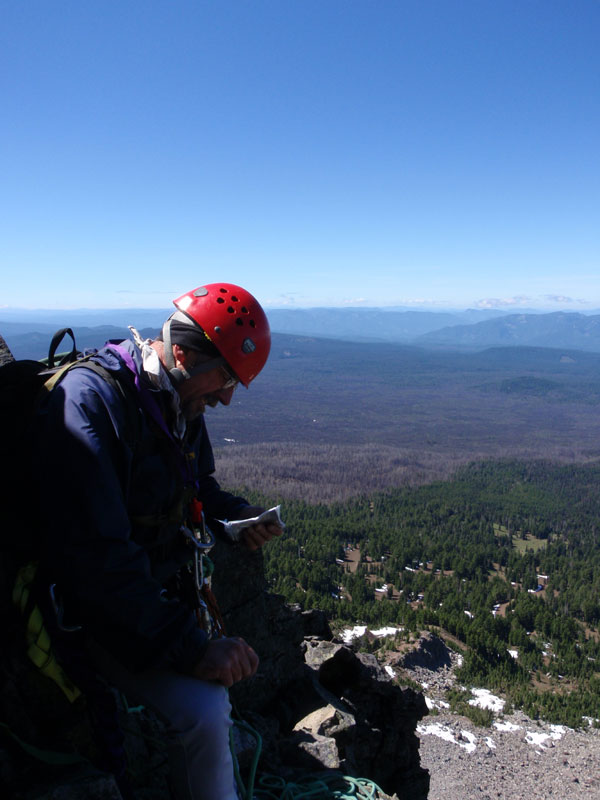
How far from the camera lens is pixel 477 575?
204ft

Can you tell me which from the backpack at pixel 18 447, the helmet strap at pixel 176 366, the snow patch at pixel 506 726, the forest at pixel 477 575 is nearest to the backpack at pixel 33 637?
the backpack at pixel 18 447

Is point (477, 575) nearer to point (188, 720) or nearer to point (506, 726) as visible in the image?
point (506, 726)

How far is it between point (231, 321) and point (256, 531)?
5.65ft

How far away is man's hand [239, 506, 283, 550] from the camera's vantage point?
3.95 m

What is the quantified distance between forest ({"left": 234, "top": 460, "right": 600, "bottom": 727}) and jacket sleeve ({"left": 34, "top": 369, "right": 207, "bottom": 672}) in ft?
49.6

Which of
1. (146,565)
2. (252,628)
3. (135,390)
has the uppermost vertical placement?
(135,390)

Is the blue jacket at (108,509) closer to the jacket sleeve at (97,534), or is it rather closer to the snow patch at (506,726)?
the jacket sleeve at (97,534)

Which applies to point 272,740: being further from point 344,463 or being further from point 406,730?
point 344,463

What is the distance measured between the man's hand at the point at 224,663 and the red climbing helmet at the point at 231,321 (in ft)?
4.56

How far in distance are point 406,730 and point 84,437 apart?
694 centimetres

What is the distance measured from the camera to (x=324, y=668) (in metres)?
7.16

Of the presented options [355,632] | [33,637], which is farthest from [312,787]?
[355,632]

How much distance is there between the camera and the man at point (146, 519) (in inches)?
87.4

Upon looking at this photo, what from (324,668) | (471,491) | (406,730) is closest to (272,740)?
(324,668)
